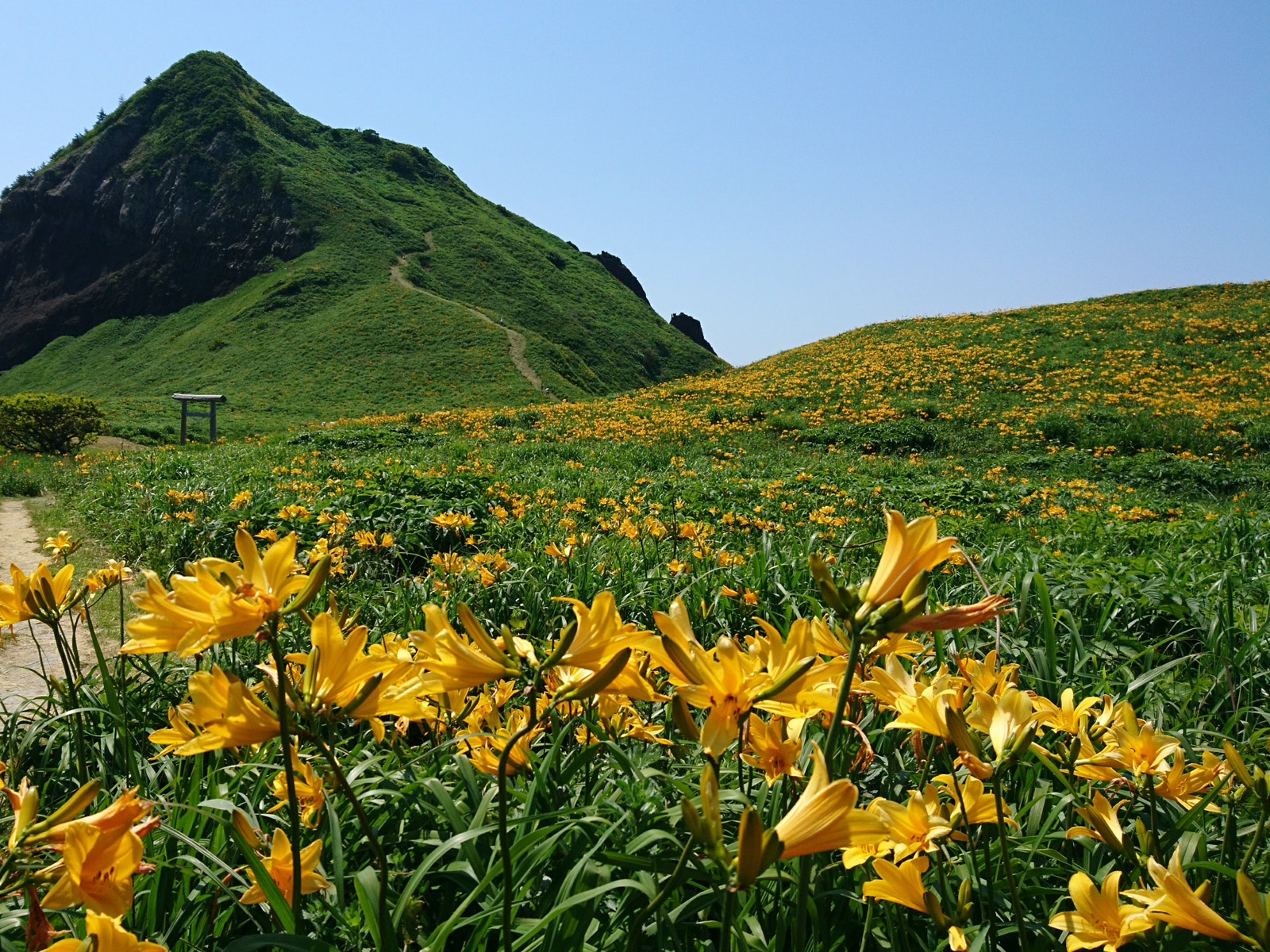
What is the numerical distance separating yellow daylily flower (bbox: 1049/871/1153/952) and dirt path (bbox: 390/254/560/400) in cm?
2932

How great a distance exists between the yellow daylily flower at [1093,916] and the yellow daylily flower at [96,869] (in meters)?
1.06

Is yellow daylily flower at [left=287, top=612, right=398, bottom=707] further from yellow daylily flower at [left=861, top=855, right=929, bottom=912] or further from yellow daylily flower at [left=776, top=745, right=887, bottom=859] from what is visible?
yellow daylily flower at [left=861, top=855, right=929, bottom=912]

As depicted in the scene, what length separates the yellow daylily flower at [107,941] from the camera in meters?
0.62

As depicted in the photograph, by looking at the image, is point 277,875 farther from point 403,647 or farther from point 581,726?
point 581,726

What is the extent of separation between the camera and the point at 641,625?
3.43 metres

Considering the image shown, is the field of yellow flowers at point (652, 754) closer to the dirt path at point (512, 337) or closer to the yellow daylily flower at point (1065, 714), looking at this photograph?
the yellow daylily flower at point (1065, 714)

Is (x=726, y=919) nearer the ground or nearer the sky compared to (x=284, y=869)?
nearer the sky

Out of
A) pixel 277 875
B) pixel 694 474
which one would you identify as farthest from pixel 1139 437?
pixel 277 875

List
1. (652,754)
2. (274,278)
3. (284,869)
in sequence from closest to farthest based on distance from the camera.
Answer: (284,869) → (652,754) → (274,278)

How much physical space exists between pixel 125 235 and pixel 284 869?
5627 centimetres

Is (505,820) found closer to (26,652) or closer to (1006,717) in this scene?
(1006,717)

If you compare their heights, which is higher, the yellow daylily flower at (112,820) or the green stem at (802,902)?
the yellow daylily flower at (112,820)

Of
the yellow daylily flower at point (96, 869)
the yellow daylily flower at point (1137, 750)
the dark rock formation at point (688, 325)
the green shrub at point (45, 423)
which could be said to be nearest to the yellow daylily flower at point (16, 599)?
the yellow daylily flower at point (96, 869)

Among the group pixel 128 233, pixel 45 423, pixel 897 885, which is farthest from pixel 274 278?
pixel 897 885
